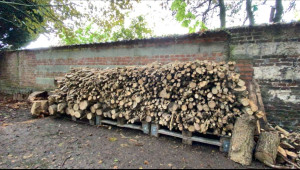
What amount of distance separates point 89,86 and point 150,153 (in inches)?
84.4

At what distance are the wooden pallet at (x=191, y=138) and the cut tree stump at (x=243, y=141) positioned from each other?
0.53ft

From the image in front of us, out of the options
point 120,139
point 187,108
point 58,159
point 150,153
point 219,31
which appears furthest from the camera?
point 219,31

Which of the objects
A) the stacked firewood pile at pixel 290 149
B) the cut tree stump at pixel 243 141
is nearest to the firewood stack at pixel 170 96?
the cut tree stump at pixel 243 141

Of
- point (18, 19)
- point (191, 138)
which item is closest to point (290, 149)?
point (191, 138)

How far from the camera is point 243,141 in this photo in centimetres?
243

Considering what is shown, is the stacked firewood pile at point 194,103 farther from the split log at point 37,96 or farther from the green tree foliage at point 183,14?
the green tree foliage at point 183,14

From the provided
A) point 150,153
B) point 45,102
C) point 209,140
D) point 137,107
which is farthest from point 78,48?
point 209,140

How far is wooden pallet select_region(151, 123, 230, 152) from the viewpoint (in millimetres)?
2713

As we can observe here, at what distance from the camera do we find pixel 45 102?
15.3 feet

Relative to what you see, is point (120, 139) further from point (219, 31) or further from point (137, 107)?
point (219, 31)

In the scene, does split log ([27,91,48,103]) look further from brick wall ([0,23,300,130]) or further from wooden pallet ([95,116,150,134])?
wooden pallet ([95,116,150,134])

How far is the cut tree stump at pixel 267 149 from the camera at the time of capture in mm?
2334

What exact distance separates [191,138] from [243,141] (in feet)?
2.75

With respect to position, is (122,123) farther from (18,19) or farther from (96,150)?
(18,19)
